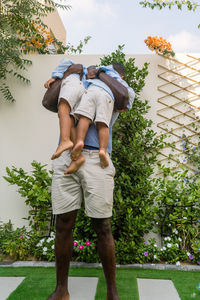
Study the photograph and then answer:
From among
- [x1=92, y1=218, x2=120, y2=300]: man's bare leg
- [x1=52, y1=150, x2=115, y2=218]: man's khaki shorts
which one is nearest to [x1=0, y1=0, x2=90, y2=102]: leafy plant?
[x1=52, y1=150, x2=115, y2=218]: man's khaki shorts

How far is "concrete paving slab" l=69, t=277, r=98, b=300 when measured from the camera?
6.17ft

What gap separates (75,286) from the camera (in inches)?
81.3

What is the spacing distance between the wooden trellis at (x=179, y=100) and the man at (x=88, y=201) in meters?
1.71

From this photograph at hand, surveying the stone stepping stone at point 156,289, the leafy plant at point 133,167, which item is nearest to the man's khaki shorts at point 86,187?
the stone stepping stone at point 156,289

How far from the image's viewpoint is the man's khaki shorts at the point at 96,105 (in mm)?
1707

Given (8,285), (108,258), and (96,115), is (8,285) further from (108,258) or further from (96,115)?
(96,115)

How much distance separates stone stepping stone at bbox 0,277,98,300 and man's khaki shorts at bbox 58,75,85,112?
119cm

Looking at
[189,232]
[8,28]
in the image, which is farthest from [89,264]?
[8,28]

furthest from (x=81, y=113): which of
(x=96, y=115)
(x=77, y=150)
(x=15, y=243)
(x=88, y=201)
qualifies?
(x=15, y=243)

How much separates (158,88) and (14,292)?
259 cm

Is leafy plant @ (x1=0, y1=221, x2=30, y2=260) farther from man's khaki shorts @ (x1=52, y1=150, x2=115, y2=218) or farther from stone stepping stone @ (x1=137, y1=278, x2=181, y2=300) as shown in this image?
man's khaki shorts @ (x1=52, y1=150, x2=115, y2=218)

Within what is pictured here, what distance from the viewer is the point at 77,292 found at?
1.95 meters

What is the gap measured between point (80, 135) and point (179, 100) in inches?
82.6

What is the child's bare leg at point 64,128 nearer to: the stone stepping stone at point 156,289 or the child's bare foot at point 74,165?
the child's bare foot at point 74,165
